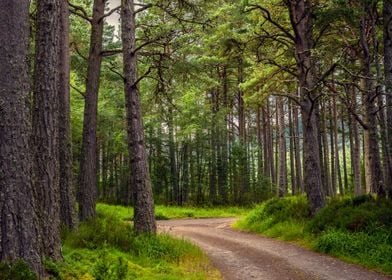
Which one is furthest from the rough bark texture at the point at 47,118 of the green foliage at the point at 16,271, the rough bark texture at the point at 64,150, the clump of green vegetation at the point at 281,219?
the clump of green vegetation at the point at 281,219

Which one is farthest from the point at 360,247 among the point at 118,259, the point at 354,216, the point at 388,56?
the point at 118,259

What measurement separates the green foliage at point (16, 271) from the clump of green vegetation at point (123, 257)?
3.49ft

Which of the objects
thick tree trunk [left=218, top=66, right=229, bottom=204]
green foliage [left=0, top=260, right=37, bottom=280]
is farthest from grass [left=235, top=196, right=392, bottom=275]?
thick tree trunk [left=218, top=66, right=229, bottom=204]

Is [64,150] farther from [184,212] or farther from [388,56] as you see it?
[184,212]

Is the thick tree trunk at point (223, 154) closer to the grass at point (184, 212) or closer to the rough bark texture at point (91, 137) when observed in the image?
the grass at point (184, 212)

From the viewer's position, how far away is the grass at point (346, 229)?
31.4 ft

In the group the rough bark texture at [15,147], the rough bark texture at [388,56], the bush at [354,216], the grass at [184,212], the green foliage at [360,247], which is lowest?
the grass at [184,212]

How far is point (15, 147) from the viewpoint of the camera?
5094 millimetres

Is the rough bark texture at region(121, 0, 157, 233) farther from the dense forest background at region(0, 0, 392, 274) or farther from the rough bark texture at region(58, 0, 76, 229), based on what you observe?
the rough bark texture at region(58, 0, 76, 229)

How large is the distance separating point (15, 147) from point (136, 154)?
627 centimetres

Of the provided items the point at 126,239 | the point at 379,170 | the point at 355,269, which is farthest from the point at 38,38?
the point at 379,170

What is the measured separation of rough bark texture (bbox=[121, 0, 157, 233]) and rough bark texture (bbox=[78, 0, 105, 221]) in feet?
6.09

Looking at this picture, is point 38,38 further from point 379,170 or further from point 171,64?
point 379,170

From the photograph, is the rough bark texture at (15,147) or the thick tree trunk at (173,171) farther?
the thick tree trunk at (173,171)
